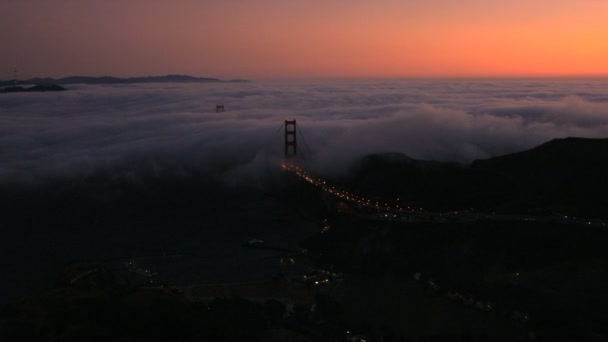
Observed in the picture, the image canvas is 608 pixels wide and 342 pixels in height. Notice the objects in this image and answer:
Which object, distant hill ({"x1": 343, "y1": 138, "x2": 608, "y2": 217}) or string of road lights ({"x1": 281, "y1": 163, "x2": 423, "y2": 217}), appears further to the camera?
string of road lights ({"x1": 281, "y1": 163, "x2": 423, "y2": 217})

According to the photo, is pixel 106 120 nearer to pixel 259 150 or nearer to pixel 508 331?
pixel 259 150

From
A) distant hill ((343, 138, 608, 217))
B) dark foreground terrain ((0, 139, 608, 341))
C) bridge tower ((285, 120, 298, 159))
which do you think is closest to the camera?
dark foreground terrain ((0, 139, 608, 341))

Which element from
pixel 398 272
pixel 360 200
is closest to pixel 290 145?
pixel 360 200

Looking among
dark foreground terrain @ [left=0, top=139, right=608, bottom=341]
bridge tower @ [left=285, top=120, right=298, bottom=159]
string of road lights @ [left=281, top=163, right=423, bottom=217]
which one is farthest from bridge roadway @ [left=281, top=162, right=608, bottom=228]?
bridge tower @ [left=285, top=120, right=298, bottom=159]

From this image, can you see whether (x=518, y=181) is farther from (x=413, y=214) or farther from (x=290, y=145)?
(x=290, y=145)

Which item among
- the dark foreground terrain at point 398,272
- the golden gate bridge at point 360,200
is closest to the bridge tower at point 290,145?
the golden gate bridge at point 360,200

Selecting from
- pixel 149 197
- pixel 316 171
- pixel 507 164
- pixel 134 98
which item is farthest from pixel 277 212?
pixel 134 98

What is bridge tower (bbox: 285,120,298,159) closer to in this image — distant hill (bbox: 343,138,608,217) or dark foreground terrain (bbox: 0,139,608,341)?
dark foreground terrain (bbox: 0,139,608,341)
